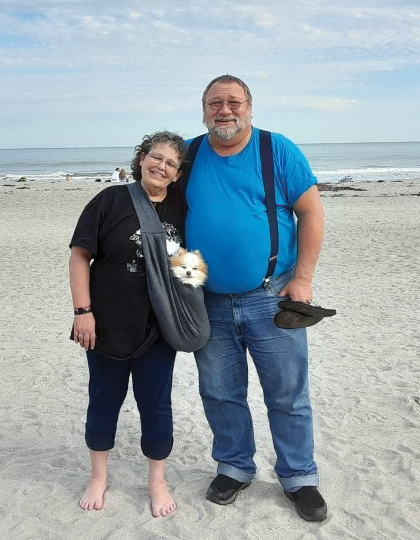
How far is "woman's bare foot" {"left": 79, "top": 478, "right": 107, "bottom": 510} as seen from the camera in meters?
3.51

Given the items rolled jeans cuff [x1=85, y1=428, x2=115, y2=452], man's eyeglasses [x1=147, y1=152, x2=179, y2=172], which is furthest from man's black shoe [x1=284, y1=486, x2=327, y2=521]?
man's eyeglasses [x1=147, y1=152, x2=179, y2=172]

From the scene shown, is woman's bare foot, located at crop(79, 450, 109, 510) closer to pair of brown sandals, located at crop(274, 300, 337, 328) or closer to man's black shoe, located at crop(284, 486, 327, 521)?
man's black shoe, located at crop(284, 486, 327, 521)

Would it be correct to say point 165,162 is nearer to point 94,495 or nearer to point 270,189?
point 270,189

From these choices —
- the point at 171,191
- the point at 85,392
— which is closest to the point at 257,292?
the point at 171,191

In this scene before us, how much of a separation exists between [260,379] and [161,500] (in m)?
0.88

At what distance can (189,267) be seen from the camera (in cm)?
314

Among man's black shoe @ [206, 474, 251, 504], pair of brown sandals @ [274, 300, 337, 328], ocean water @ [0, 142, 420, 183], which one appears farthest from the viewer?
ocean water @ [0, 142, 420, 183]

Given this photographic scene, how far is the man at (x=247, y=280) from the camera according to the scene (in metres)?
3.16

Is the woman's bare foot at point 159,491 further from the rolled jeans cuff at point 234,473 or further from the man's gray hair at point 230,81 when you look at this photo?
the man's gray hair at point 230,81

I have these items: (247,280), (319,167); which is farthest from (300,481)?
(319,167)

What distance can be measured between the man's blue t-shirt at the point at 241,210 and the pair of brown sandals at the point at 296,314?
19 cm

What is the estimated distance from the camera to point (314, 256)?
324 centimetres

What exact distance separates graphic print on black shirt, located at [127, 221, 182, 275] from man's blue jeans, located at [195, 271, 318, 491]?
377 mm

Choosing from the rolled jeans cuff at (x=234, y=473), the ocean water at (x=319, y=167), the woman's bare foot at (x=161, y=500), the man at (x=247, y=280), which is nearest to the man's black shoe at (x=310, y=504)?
the man at (x=247, y=280)
